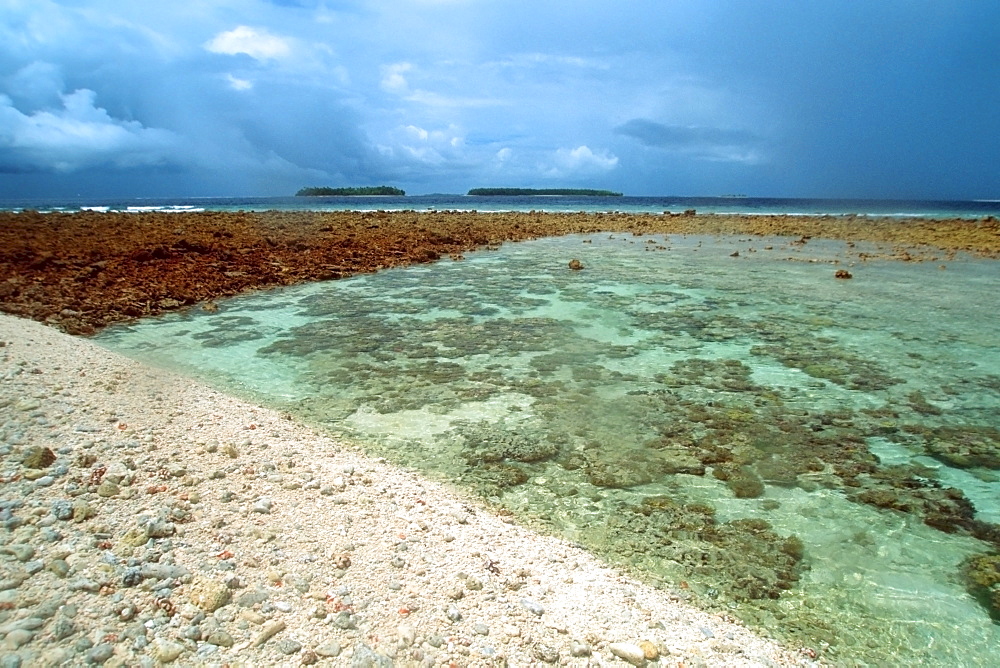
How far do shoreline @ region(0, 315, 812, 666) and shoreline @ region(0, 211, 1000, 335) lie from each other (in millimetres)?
7309

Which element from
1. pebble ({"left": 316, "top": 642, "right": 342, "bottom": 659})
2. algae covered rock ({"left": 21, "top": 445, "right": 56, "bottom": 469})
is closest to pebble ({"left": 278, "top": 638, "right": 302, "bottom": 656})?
pebble ({"left": 316, "top": 642, "right": 342, "bottom": 659})

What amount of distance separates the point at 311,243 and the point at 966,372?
68.4 ft

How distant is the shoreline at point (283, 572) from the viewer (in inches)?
117

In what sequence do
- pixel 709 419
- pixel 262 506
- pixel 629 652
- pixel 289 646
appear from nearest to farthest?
1. pixel 289 646
2. pixel 629 652
3. pixel 262 506
4. pixel 709 419

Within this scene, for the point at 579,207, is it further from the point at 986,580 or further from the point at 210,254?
Result: the point at 986,580

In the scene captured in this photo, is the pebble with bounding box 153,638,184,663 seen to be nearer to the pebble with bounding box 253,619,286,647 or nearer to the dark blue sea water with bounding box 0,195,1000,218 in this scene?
the pebble with bounding box 253,619,286,647

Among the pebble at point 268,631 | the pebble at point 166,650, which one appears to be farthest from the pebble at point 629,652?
the pebble at point 166,650

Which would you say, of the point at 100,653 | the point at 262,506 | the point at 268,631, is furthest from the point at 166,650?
the point at 262,506

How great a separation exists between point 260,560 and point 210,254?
657 inches

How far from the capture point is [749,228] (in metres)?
37.8

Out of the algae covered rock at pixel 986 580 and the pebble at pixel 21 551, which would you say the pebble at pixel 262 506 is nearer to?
the pebble at pixel 21 551

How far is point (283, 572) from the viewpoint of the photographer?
11.6 ft

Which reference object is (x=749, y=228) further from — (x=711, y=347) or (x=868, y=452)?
(x=868, y=452)

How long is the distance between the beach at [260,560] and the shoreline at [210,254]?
583cm
